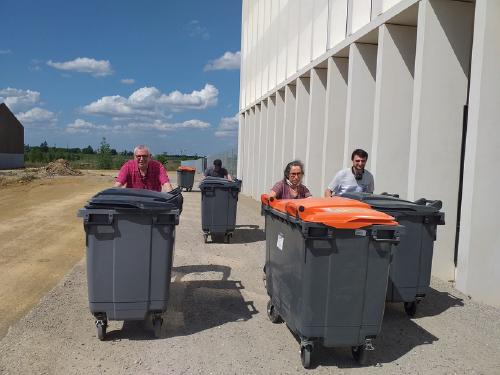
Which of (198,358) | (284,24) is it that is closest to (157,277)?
(198,358)

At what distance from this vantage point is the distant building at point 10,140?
56.7m

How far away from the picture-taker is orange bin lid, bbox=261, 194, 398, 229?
3.80 meters

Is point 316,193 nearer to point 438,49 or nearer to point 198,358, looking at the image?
point 438,49

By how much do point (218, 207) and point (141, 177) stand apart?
4.46 metres

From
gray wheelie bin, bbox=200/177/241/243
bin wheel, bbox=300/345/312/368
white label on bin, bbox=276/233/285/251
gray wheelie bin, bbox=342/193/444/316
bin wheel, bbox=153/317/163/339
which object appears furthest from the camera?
gray wheelie bin, bbox=200/177/241/243

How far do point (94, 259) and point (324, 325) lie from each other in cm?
216

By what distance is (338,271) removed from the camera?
3.88 meters

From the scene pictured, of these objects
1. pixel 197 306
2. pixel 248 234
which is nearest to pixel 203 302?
pixel 197 306

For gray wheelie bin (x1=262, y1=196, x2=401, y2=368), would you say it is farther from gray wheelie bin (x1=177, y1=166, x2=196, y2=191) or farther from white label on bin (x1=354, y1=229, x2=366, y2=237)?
gray wheelie bin (x1=177, y1=166, x2=196, y2=191)

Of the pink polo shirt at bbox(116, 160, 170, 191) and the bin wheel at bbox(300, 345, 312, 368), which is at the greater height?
the pink polo shirt at bbox(116, 160, 170, 191)

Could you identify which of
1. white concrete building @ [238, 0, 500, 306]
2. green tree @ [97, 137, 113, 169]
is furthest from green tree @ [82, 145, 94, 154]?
white concrete building @ [238, 0, 500, 306]

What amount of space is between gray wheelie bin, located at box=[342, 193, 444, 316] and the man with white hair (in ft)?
7.81

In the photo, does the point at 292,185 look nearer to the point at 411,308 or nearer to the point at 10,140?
the point at 411,308

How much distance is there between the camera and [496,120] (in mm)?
5965
